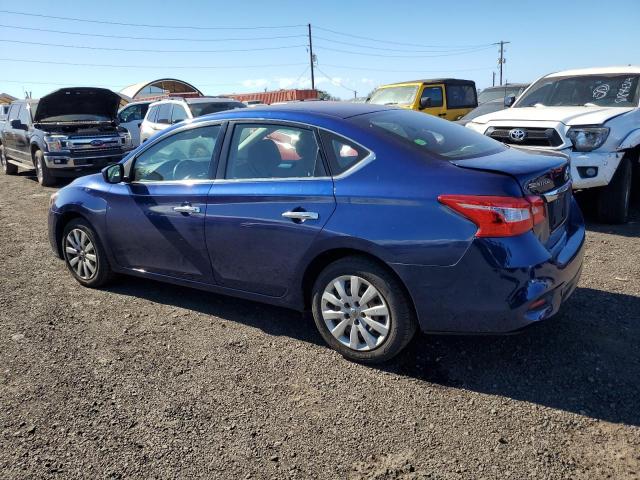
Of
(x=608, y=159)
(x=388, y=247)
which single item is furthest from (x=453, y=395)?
(x=608, y=159)

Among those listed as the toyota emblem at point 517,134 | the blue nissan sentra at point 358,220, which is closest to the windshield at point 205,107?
the toyota emblem at point 517,134

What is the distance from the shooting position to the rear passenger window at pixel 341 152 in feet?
10.5

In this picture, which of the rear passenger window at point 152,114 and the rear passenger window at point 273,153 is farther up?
the rear passenger window at point 152,114

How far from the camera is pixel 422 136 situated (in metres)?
3.39

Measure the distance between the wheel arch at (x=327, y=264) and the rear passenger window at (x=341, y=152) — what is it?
49cm

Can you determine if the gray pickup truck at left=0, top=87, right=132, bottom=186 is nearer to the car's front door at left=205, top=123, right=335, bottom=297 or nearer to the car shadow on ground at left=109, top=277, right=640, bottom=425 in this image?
the car shadow on ground at left=109, top=277, right=640, bottom=425

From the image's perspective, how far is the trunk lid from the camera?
2928 mm

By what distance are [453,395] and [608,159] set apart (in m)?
4.12

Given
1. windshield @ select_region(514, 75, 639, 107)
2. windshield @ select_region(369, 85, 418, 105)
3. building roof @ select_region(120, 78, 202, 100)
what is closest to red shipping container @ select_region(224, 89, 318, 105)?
building roof @ select_region(120, 78, 202, 100)

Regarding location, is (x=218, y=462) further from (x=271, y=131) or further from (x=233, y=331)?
(x=271, y=131)

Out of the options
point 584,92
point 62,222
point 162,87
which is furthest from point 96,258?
point 162,87

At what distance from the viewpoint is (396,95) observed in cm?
1427

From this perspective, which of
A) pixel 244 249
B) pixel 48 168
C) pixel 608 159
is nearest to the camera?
pixel 244 249

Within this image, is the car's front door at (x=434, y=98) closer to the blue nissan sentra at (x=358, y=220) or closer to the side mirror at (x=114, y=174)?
the blue nissan sentra at (x=358, y=220)
